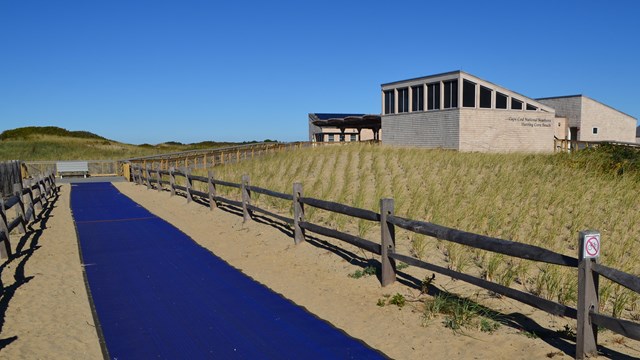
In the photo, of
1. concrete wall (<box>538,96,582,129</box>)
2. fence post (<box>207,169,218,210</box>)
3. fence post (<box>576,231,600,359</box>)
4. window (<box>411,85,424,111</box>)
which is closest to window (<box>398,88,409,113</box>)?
window (<box>411,85,424,111</box>)

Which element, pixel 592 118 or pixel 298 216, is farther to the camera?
pixel 592 118

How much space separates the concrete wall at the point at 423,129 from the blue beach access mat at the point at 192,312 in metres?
21.9

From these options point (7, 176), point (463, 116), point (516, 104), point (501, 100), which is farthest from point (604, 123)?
point (7, 176)

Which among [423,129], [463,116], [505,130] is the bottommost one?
[505,130]

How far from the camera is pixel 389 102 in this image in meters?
35.5

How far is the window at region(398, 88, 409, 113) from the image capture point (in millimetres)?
33491

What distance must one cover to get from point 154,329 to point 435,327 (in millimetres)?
3127

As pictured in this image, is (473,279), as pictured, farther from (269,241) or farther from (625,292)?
(269,241)

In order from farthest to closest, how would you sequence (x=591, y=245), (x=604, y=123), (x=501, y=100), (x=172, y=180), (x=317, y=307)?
(x=604, y=123) < (x=501, y=100) < (x=172, y=180) < (x=317, y=307) < (x=591, y=245)

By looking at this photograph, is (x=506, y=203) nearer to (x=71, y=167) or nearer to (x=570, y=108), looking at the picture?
(x=570, y=108)

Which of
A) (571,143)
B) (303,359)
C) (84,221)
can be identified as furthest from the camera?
(571,143)

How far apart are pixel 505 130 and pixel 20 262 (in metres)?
27.2

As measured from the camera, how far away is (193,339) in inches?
205

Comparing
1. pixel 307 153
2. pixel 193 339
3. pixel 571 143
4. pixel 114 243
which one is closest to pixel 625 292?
pixel 193 339
